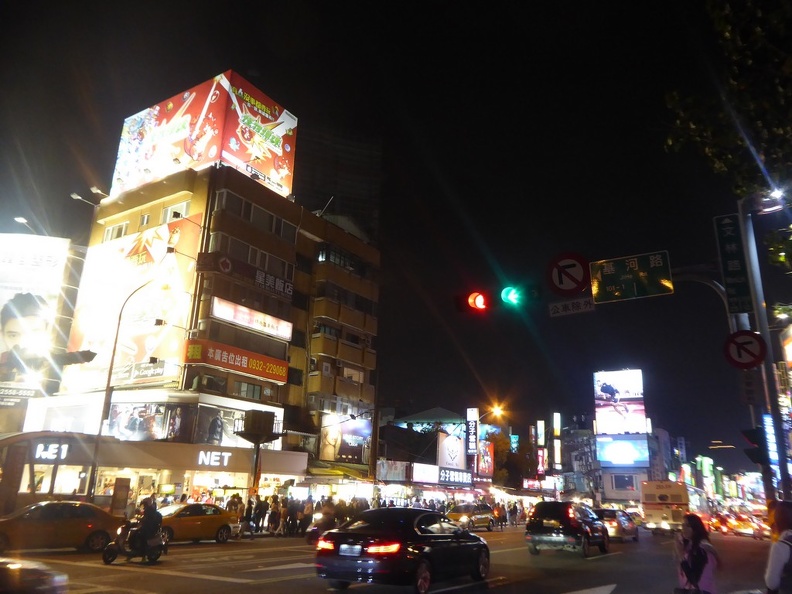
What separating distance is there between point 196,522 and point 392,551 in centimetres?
1384

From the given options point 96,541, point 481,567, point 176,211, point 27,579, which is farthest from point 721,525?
point 27,579

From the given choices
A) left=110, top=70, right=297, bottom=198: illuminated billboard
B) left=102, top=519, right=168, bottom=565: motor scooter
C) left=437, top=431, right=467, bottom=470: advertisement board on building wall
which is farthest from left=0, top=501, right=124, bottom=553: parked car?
left=437, top=431, right=467, bottom=470: advertisement board on building wall

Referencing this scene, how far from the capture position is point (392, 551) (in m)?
9.80

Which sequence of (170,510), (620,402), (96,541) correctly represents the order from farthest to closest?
(620,402), (170,510), (96,541)

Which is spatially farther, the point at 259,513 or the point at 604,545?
the point at 259,513

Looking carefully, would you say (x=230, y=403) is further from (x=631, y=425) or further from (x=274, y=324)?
(x=631, y=425)

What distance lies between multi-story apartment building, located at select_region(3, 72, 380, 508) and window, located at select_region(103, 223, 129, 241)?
0.36 ft

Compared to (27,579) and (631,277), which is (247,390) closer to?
(631,277)

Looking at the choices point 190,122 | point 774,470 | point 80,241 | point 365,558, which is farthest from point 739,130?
point 80,241

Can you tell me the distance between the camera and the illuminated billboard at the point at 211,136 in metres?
39.2

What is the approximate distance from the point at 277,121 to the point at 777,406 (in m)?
39.1

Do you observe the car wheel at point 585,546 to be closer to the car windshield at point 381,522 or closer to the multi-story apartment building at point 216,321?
the car windshield at point 381,522

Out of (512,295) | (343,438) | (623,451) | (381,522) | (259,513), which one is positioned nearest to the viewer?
(381,522)

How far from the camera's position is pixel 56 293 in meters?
37.8
